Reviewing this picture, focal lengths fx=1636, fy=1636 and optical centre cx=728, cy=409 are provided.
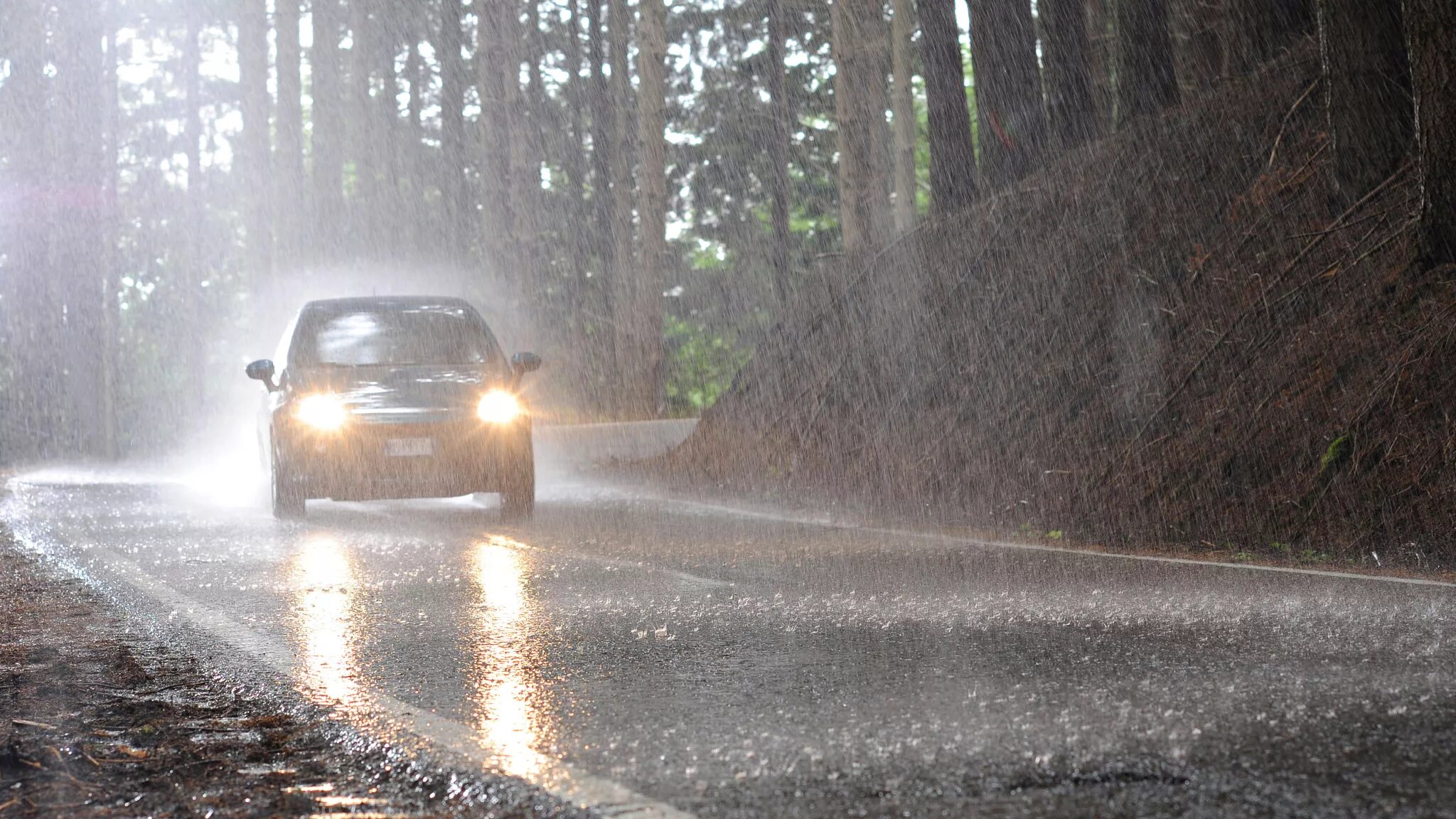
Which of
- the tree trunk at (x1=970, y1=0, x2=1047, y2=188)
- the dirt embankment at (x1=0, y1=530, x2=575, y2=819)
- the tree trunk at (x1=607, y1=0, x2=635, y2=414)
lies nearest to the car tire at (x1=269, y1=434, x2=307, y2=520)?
the dirt embankment at (x1=0, y1=530, x2=575, y2=819)

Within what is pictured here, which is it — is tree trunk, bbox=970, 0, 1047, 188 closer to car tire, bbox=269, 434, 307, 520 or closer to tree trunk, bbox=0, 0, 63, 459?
car tire, bbox=269, 434, 307, 520

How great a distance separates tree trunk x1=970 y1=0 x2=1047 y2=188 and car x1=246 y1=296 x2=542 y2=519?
760 cm

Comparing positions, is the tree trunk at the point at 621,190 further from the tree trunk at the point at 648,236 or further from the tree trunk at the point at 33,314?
the tree trunk at the point at 33,314

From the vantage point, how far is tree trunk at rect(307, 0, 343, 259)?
138 ft

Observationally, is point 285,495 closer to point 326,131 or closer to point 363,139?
point 326,131

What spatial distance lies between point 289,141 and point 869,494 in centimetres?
2798

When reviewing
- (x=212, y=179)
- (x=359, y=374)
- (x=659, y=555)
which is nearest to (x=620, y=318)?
(x=359, y=374)

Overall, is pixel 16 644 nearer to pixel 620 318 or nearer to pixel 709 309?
Result: pixel 620 318

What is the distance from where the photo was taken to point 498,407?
47.1ft

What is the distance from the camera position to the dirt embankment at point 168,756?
4535 mm

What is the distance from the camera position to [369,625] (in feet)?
25.9

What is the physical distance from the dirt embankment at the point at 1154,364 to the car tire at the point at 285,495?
16.2ft

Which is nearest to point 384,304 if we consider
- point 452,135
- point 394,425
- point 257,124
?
point 394,425

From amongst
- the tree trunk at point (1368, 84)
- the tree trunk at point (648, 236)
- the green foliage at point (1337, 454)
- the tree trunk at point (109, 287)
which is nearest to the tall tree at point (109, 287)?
the tree trunk at point (109, 287)
